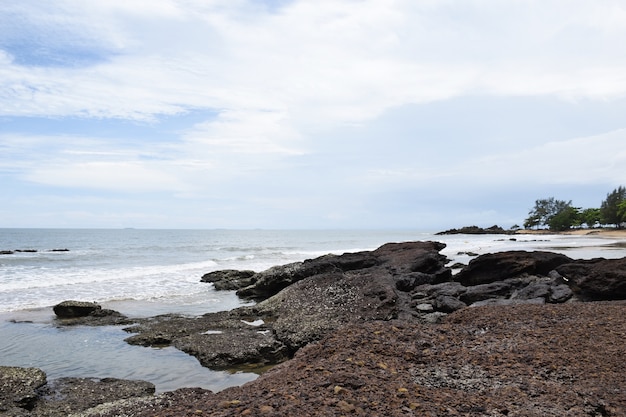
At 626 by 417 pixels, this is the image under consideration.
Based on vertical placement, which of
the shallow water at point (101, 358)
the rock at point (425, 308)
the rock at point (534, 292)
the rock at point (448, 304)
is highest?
the rock at point (534, 292)

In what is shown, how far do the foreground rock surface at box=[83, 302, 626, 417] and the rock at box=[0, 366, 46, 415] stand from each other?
1.48 metres

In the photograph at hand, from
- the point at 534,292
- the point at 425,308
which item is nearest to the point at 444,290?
the point at 425,308

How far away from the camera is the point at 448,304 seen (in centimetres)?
1258

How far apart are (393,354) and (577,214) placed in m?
123

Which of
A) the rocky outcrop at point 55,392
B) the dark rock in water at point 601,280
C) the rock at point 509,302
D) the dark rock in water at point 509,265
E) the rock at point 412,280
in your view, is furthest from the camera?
the dark rock in water at point 509,265

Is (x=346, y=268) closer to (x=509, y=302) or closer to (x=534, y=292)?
(x=534, y=292)

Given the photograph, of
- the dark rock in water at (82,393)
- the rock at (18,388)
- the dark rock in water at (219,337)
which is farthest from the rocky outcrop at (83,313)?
the dark rock in water at (82,393)

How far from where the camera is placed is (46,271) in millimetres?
29484

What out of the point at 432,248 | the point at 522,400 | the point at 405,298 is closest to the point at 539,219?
the point at 432,248

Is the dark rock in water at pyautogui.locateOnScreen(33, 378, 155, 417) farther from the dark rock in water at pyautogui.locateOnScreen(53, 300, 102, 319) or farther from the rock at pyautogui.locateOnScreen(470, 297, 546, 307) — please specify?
the rock at pyautogui.locateOnScreen(470, 297, 546, 307)

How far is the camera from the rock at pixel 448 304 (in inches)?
489

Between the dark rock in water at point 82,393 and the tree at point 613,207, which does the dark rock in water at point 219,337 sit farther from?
the tree at point 613,207

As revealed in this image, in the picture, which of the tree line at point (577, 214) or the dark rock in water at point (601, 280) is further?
the tree line at point (577, 214)

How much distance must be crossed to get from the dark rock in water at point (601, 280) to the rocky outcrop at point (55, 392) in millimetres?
11074
